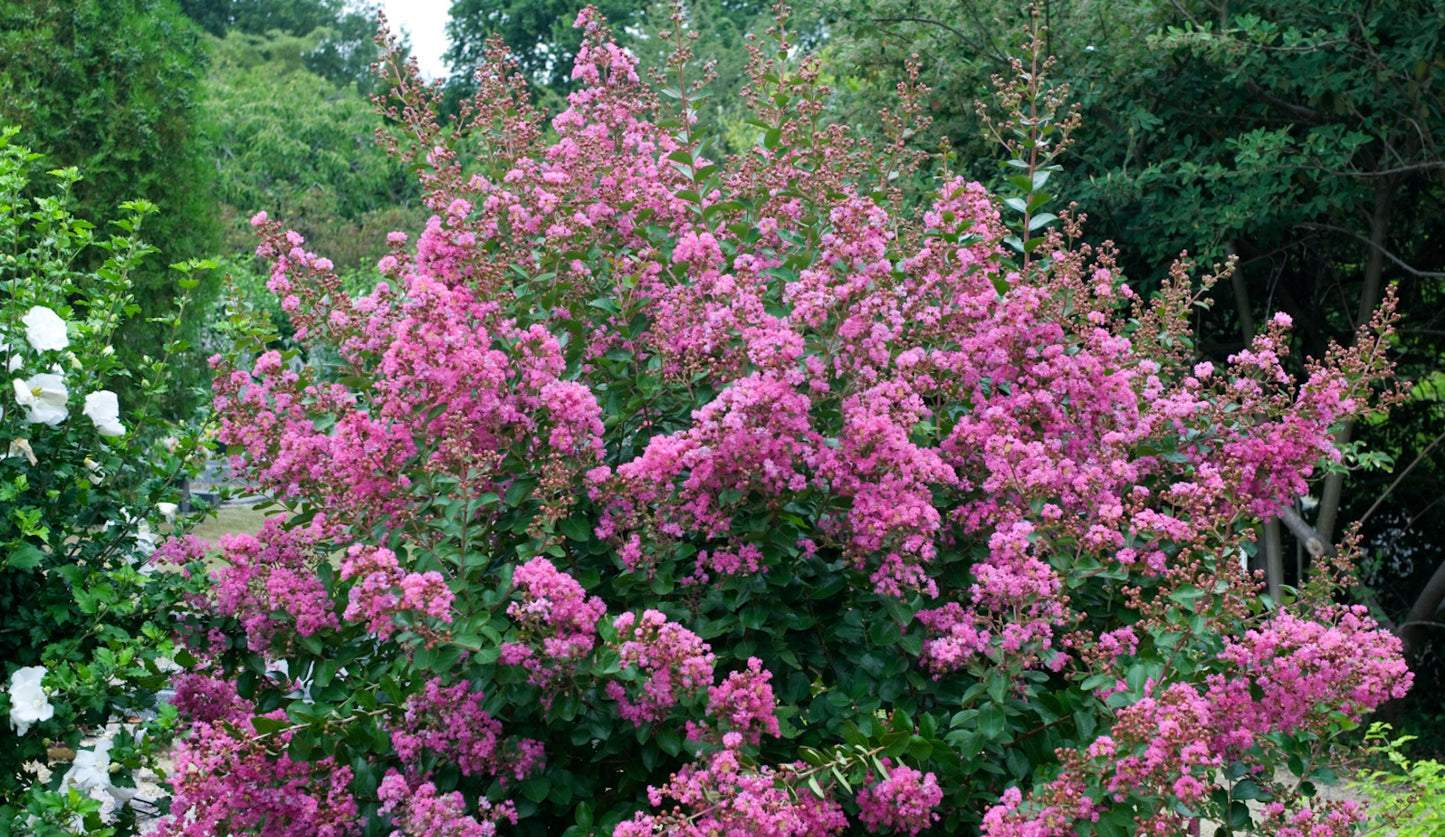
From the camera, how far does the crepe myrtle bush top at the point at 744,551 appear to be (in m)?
2.07

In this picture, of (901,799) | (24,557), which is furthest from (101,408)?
(901,799)

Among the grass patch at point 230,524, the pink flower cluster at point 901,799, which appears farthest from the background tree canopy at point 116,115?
the pink flower cluster at point 901,799

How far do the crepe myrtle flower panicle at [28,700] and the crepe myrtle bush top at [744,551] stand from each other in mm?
266

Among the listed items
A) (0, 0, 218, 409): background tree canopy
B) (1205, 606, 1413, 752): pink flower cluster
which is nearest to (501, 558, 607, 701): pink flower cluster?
(1205, 606, 1413, 752): pink flower cluster

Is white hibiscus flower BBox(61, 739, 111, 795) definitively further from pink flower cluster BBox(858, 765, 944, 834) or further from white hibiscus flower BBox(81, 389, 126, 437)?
pink flower cluster BBox(858, 765, 944, 834)

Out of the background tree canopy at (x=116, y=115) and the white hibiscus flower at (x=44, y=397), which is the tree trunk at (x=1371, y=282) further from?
the background tree canopy at (x=116, y=115)

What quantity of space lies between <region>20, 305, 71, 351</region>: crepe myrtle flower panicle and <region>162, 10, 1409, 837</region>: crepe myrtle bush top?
1.21 ft

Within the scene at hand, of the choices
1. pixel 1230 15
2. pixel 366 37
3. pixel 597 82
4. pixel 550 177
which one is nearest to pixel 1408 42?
pixel 1230 15

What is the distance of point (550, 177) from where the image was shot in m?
2.63

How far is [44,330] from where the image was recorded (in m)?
2.70

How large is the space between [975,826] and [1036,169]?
4.88ft

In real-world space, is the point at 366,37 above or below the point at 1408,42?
above

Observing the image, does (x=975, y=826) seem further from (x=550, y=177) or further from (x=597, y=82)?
(x=597, y=82)

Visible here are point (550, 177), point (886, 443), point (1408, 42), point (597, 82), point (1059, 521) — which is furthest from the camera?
point (1408, 42)
